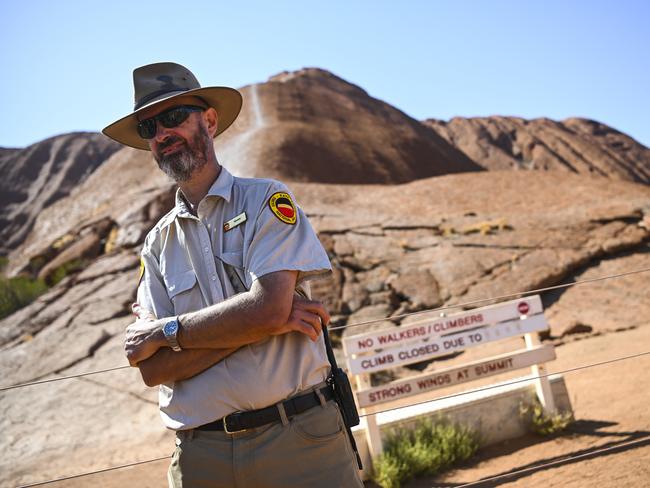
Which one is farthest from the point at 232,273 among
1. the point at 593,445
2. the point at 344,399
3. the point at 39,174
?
the point at 39,174

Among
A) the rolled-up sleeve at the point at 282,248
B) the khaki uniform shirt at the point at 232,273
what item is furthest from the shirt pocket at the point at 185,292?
the rolled-up sleeve at the point at 282,248

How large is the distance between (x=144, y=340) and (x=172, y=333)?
143mm

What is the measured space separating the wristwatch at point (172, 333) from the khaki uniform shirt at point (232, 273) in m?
0.13

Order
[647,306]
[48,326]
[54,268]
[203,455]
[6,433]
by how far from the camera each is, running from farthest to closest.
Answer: [54,268], [48,326], [647,306], [6,433], [203,455]

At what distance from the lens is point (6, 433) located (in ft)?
33.2

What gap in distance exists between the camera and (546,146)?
6925 cm

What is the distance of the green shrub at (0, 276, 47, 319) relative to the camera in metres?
16.5

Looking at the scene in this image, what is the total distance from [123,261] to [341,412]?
14.1 metres

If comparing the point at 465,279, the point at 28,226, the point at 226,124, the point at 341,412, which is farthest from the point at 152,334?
the point at 28,226

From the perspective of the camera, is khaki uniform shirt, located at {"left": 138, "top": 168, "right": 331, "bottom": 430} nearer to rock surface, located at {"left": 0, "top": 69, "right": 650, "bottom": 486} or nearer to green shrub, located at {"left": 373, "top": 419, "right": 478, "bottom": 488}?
green shrub, located at {"left": 373, "top": 419, "right": 478, "bottom": 488}

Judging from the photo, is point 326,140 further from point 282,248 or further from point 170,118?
point 282,248

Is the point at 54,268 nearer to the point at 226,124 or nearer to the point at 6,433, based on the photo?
the point at 6,433

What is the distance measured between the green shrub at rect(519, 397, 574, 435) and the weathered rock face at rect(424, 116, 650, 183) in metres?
60.0

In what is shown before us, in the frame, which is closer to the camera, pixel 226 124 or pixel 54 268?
pixel 226 124
